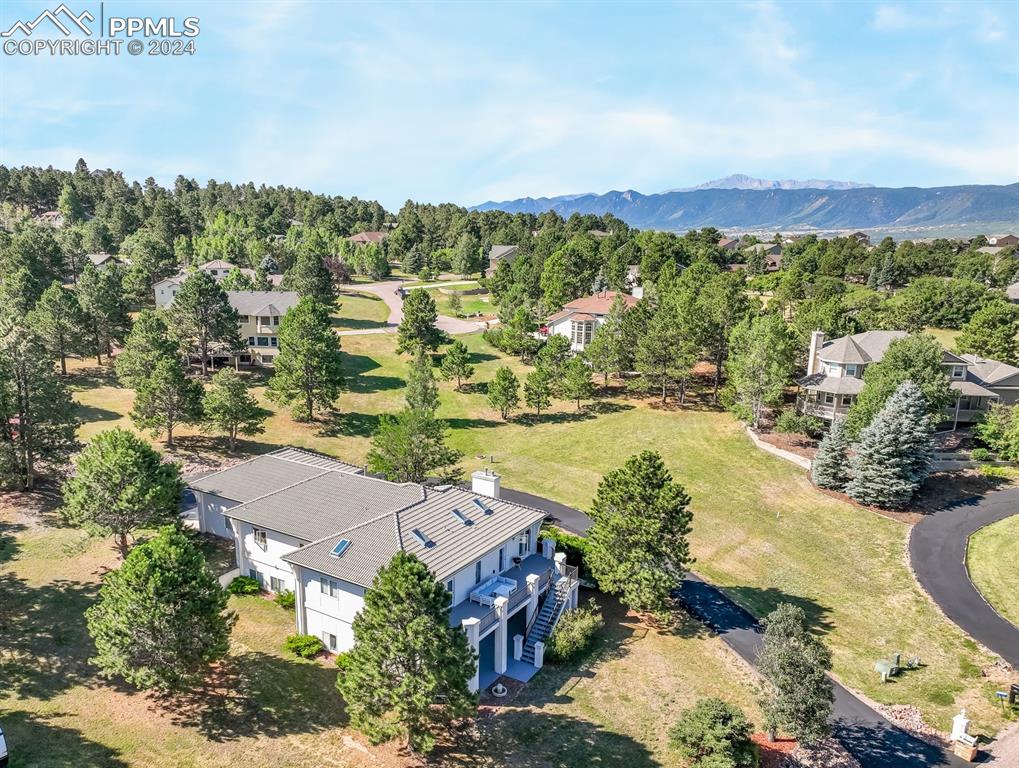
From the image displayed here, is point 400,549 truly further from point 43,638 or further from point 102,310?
point 102,310

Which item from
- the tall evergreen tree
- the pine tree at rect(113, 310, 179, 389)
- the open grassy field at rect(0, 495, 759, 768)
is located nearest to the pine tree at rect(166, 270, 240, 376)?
the pine tree at rect(113, 310, 179, 389)

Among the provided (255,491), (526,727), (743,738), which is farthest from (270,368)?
(743,738)

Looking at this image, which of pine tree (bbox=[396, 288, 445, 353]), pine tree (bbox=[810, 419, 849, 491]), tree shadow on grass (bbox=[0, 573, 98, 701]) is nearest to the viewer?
tree shadow on grass (bbox=[0, 573, 98, 701])

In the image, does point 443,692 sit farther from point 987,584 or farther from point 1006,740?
point 987,584

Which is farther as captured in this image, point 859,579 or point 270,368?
point 270,368

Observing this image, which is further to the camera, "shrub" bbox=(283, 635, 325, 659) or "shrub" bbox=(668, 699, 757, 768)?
"shrub" bbox=(283, 635, 325, 659)

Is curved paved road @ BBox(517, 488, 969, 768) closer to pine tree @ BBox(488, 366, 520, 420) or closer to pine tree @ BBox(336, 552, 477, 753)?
pine tree @ BBox(336, 552, 477, 753)
